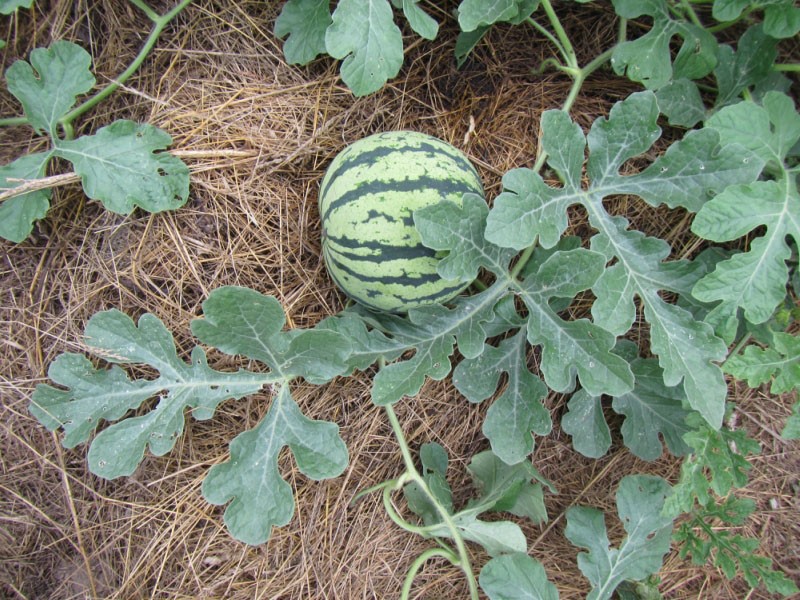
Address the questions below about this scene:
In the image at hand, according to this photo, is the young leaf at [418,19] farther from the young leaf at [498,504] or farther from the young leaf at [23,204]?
the young leaf at [498,504]

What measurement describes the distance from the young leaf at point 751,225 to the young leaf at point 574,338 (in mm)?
342

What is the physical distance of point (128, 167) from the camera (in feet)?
7.21

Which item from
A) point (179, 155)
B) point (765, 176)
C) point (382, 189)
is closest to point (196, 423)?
point (179, 155)

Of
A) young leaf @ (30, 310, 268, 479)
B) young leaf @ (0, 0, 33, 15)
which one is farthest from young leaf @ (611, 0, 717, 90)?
young leaf @ (0, 0, 33, 15)

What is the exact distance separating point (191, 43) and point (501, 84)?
1.23 m

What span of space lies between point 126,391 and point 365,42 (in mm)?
1455

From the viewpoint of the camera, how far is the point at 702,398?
6.33 ft

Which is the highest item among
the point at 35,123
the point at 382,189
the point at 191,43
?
the point at 191,43

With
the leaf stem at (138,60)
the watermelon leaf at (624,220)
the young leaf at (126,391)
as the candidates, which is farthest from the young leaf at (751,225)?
the leaf stem at (138,60)

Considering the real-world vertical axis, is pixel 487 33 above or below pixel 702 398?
above

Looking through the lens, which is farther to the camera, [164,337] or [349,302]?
[349,302]

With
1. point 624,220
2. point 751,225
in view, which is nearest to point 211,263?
point 624,220

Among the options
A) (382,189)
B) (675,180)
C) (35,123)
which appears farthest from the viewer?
(35,123)

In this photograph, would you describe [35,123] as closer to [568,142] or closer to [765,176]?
[568,142]
